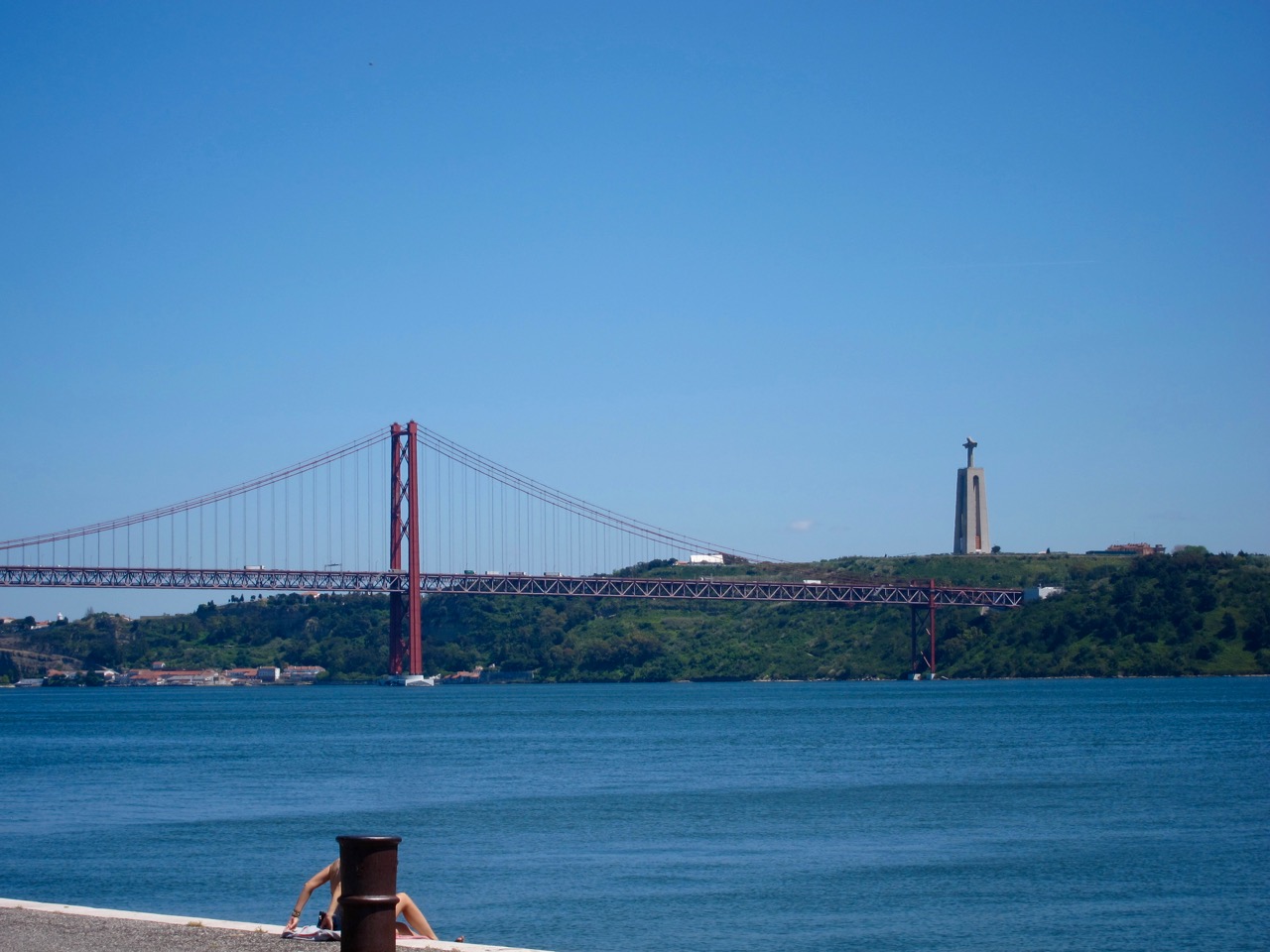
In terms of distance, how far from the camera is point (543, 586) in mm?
77688

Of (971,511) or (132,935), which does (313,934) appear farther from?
(971,511)

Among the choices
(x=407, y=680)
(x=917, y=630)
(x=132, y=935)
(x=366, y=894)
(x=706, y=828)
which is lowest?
(x=407, y=680)

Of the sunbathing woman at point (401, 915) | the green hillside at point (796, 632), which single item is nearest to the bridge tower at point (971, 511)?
the green hillside at point (796, 632)

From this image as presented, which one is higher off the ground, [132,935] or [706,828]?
[132,935]

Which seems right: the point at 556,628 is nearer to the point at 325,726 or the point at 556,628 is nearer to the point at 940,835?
the point at 325,726

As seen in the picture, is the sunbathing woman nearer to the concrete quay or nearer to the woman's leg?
the woman's leg

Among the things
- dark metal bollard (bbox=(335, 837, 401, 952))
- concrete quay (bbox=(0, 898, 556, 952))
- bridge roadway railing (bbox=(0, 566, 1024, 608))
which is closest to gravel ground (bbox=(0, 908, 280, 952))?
concrete quay (bbox=(0, 898, 556, 952))

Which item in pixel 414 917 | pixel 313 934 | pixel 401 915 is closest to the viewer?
pixel 313 934

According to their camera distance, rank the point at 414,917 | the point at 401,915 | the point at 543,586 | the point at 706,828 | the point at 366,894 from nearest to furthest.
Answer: the point at 366,894
the point at 414,917
the point at 401,915
the point at 706,828
the point at 543,586

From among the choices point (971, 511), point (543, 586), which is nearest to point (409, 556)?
point (543, 586)

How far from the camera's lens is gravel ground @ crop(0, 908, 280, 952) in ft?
33.4

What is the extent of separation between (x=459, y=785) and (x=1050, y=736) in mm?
19591

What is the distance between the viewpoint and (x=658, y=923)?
15945mm

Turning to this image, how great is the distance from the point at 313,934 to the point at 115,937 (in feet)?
4.34
